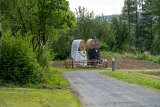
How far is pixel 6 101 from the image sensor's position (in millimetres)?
18781

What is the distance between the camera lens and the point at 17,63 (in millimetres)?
27609

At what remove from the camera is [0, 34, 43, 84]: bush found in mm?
27547

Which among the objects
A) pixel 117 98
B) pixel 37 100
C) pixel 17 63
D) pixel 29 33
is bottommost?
pixel 117 98

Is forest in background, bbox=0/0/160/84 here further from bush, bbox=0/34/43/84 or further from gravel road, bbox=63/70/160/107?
gravel road, bbox=63/70/160/107

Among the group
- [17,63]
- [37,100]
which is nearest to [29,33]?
[17,63]

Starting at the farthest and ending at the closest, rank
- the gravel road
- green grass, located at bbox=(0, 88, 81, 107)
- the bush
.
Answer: the bush
the gravel road
green grass, located at bbox=(0, 88, 81, 107)

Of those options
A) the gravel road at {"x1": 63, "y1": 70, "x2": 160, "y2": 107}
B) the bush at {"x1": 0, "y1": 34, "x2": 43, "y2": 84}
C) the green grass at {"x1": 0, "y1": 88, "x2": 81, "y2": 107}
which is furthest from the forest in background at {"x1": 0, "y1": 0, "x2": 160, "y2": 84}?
the green grass at {"x1": 0, "y1": 88, "x2": 81, "y2": 107}

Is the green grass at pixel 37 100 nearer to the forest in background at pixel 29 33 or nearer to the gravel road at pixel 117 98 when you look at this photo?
the gravel road at pixel 117 98

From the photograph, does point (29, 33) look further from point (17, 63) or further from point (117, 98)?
point (117, 98)

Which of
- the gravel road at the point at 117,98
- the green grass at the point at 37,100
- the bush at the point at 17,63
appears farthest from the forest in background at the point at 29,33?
the green grass at the point at 37,100

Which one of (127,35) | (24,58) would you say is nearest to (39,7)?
(24,58)

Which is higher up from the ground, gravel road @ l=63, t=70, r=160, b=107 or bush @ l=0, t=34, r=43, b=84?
bush @ l=0, t=34, r=43, b=84

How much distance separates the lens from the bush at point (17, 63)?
2755cm

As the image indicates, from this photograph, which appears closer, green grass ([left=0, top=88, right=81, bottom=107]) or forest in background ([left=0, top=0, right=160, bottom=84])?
green grass ([left=0, top=88, right=81, bottom=107])
